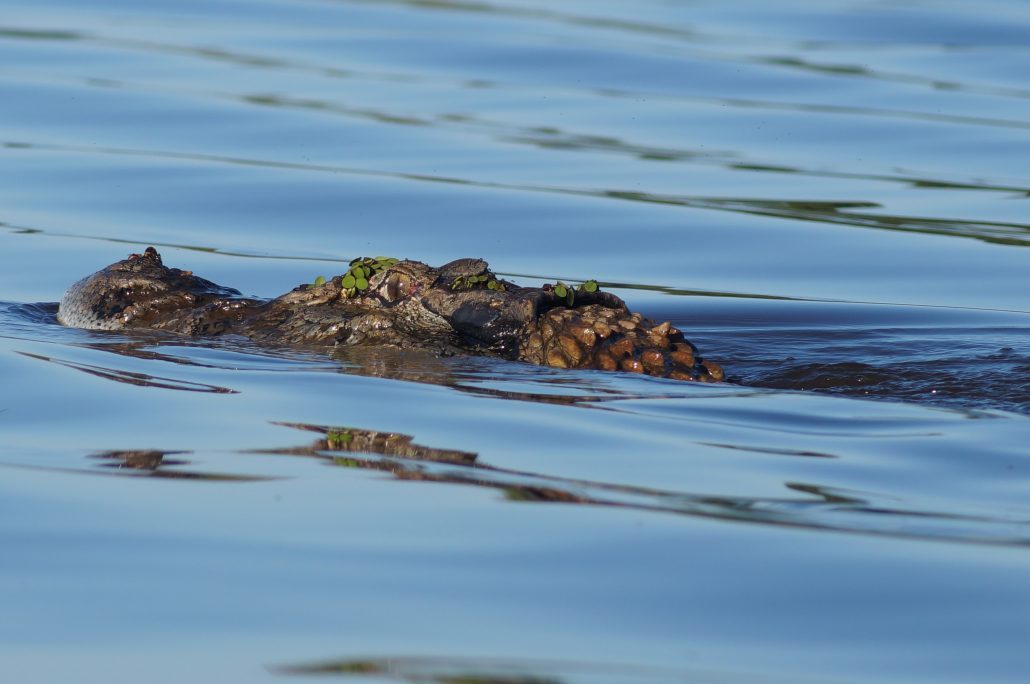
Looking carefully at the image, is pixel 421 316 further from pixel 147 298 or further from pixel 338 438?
pixel 338 438

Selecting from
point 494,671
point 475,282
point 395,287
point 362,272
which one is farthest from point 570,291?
point 494,671

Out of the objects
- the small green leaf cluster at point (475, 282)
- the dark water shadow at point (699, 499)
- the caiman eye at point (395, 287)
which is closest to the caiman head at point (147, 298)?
the caiman eye at point (395, 287)

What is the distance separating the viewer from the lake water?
369cm

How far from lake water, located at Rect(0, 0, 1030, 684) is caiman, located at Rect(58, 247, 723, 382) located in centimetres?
14

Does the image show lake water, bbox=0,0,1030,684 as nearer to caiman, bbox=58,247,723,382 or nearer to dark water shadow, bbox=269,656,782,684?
dark water shadow, bbox=269,656,782,684

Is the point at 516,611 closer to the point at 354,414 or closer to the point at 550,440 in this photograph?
the point at 550,440

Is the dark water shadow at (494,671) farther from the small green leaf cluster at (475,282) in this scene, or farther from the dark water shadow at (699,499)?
the small green leaf cluster at (475,282)

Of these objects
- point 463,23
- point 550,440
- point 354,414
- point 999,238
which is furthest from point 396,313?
point 463,23

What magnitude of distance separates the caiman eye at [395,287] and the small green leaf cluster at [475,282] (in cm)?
19

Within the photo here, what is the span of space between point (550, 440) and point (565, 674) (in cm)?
192

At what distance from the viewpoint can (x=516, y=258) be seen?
11023mm

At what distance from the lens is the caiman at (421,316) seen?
645cm

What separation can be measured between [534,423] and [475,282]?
1.20m

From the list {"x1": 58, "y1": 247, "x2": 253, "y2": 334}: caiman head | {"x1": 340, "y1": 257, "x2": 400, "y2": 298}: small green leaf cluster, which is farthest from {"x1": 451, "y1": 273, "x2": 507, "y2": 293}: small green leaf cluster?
{"x1": 58, "y1": 247, "x2": 253, "y2": 334}: caiman head
